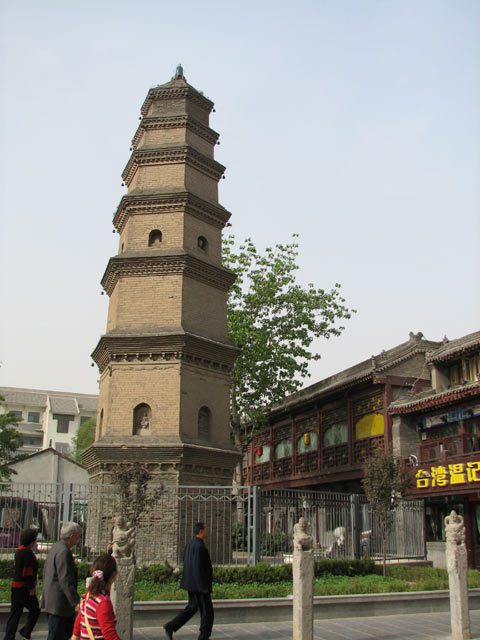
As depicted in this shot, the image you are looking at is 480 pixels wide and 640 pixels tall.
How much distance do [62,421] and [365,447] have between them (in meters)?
48.1

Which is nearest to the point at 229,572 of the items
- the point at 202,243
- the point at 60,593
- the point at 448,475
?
the point at 60,593

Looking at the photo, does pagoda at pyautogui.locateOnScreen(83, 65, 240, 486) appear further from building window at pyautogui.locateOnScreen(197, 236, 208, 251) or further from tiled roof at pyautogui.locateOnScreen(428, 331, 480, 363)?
tiled roof at pyautogui.locateOnScreen(428, 331, 480, 363)

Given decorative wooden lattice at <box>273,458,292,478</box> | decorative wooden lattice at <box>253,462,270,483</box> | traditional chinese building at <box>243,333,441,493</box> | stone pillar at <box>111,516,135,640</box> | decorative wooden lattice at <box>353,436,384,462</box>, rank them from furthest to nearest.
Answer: decorative wooden lattice at <box>253,462,270,483</box>
decorative wooden lattice at <box>273,458,292,478</box>
traditional chinese building at <box>243,333,441,493</box>
decorative wooden lattice at <box>353,436,384,462</box>
stone pillar at <box>111,516,135,640</box>

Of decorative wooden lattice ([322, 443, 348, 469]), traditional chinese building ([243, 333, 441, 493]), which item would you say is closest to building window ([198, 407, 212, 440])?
traditional chinese building ([243, 333, 441, 493])

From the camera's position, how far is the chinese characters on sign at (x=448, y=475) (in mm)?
20453

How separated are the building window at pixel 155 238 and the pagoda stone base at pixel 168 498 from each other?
5.81 meters

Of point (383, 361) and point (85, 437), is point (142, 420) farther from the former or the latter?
point (85, 437)

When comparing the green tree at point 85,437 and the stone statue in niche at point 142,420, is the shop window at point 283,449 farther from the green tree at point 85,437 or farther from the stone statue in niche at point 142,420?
the green tree at point 85,437

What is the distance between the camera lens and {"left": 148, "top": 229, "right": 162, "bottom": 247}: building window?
1966 centimetres

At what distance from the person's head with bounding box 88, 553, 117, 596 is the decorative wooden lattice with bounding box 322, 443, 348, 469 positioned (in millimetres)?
23532

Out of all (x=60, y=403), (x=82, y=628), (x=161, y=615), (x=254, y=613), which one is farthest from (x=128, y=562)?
(x=60, y=403)

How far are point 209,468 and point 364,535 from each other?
17.0ft

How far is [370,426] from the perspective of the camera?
1054 inches

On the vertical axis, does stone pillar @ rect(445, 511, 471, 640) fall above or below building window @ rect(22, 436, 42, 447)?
below
